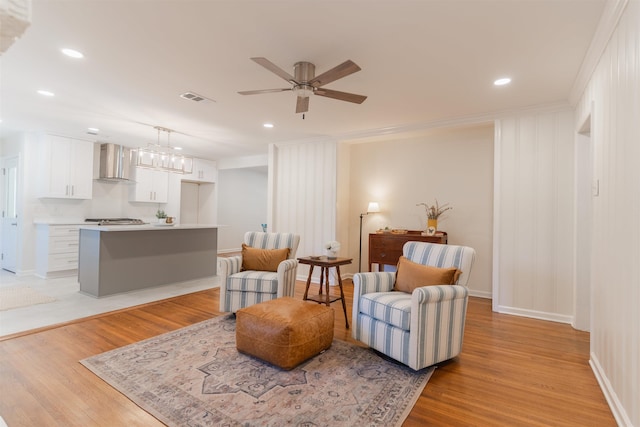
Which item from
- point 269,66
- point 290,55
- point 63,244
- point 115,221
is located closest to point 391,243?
point 290,55

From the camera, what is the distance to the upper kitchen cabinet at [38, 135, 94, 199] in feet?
17.9

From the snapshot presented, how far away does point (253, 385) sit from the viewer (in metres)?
2.22

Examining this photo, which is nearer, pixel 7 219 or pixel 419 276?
pixel 419 276

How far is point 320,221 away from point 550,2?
4066 millimetres

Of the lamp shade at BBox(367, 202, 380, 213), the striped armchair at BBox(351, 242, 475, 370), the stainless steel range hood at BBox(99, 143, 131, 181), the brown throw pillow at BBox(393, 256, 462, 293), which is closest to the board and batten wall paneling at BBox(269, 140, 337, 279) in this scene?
the lamp shade at BBox(367, 202, 380, 213)

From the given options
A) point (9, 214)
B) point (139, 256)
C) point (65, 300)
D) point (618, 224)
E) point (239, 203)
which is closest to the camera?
point (618, 224)

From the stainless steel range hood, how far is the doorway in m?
1.75

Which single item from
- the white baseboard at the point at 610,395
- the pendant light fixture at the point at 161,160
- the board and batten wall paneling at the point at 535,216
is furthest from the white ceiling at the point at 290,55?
the white baseboard at the point at 610,395

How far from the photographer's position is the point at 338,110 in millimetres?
4121

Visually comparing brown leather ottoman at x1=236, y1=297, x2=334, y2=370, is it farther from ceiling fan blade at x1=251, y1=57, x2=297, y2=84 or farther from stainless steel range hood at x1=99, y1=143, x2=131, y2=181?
stainless steel range hood at x1=99, y1=143, x2=131, y2=181

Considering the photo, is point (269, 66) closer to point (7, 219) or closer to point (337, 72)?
point (337, 72)

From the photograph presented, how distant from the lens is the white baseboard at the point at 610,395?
1813mm

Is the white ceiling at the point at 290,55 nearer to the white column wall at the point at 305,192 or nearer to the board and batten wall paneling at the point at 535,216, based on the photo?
the board and batten wall paneling at the point at 535,216

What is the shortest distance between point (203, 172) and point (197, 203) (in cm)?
104
